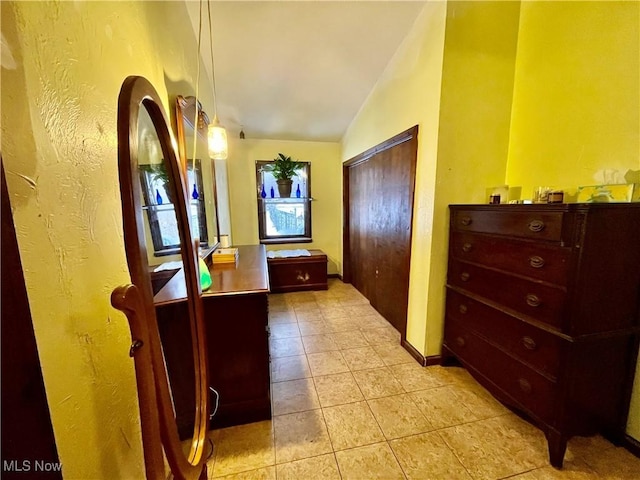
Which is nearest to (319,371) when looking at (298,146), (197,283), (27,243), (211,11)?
(197,283)

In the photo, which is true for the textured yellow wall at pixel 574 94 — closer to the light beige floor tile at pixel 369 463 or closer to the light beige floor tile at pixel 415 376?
the light beige floor tile at pixel 415 376

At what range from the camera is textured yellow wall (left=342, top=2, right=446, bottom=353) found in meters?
1.81

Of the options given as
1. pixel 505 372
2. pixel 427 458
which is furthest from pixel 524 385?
pixel 427 458

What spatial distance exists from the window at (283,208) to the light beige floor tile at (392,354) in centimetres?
223

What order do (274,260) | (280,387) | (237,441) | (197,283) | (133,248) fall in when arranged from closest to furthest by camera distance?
(133,248), (197,283), (237,441), (280,387), (274,260)

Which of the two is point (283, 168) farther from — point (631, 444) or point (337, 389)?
point (631, 444)

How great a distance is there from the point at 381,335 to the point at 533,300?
1.43m

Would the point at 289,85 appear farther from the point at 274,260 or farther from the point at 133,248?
the point at 133,248

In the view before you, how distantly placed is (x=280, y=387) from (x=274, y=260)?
6.46 feet

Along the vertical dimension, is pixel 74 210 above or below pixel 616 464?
above

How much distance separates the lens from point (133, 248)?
64cm

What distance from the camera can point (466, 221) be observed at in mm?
1769

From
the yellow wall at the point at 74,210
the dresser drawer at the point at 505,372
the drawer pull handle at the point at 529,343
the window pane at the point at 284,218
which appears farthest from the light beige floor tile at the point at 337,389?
the window pane at the point at 284,218

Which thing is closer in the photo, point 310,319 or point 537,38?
point 537,38
